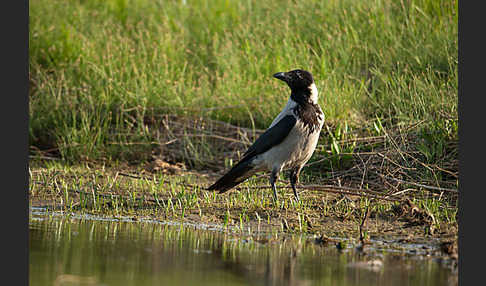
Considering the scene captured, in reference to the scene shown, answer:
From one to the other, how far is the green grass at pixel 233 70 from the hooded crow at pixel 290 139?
67.1 inches

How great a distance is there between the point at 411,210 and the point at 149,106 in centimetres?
548

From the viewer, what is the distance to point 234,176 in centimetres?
680

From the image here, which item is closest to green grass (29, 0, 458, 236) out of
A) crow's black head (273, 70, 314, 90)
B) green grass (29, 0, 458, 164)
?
green grass (29, 0, 458, 164)

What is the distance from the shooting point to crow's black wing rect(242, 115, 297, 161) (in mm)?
6477

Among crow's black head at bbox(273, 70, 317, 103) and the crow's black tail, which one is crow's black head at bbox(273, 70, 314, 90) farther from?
the crow's black tail

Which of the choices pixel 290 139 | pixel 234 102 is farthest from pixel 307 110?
pixel 234 102

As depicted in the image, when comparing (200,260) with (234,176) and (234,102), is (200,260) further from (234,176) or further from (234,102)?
(234,102)

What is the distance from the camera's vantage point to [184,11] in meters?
13.7

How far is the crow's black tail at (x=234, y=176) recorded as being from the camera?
6754mm

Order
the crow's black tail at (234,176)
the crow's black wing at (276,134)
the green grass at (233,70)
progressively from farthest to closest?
Result: the green grass at (233,70)
the crow's black tail at (234,176)
the crow's black wing at (276,134)

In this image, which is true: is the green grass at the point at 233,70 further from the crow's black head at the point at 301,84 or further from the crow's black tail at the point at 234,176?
the crow's black tail at the point at 234,176

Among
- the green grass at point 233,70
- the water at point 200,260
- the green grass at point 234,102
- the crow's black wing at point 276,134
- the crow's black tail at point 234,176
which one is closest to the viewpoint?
the water at point 200,260

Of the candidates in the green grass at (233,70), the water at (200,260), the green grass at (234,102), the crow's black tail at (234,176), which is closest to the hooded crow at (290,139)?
the crow's black tail at (234,176)

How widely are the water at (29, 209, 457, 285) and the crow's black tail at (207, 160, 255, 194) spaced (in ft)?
4.38
